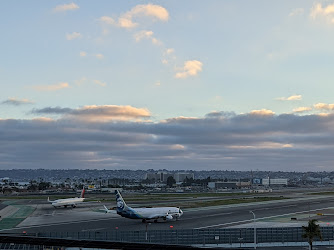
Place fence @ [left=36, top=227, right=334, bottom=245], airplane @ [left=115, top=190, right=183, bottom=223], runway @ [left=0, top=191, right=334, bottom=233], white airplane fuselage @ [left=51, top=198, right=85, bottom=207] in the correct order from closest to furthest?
fence @ [left=36, top=227, right=334, bottom=245]
runway @ [left=0, top=191, right=334, bottom=233]
airplane @ [left=115, top=190, right=183, bottom=223]
white airplane fuselage @ [left=51, top=198, right=85, bottom=207]

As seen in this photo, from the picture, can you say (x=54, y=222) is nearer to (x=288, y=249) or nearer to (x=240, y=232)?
(x=240, y=232)

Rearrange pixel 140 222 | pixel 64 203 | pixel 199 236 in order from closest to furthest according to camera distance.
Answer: pixel 199 236 → pixel 140 222 → pixel 64 203

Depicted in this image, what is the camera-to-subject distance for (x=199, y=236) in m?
73.6

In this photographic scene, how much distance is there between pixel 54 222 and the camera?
375 ft

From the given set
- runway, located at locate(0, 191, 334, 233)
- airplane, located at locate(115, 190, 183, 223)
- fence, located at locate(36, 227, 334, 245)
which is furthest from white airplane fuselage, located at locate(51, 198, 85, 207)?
fence, located at locate(36, 227, 334, 245)

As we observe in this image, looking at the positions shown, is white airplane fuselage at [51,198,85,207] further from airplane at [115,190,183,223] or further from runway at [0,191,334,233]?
airplane at [115,190,183,223]

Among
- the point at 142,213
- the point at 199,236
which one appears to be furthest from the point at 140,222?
the point at 199,236

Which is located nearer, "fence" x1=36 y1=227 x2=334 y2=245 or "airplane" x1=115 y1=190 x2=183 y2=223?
"fence" x1=36 y1=227 x2=334 y2=245

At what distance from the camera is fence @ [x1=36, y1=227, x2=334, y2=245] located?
7331 centimetres

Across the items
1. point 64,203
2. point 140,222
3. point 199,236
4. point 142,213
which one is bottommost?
point 140,222

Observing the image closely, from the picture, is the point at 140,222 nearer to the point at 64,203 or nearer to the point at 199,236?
the point at 199,236

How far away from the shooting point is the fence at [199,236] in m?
73.3

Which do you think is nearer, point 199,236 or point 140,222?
point 199,236

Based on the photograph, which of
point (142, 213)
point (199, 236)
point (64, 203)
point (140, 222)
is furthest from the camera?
point (64, 203)
